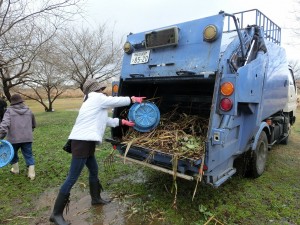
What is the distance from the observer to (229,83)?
3234 mm

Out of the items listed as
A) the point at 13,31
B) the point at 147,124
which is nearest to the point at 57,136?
the point at 13,31

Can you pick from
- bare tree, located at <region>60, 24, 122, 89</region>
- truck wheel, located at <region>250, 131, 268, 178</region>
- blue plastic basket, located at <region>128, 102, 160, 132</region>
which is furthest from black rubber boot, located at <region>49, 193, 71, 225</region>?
bare tree, located at <region>60, 24, 122, 89</region>

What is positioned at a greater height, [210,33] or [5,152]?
[210,33]

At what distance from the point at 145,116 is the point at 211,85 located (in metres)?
1.24

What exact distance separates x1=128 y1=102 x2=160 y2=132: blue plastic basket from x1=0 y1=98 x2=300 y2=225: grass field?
1.05 m

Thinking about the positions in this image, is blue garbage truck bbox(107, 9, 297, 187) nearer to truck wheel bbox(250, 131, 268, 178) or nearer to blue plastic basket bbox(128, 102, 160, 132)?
truck wheel bbox(250, 131, 268, 178)

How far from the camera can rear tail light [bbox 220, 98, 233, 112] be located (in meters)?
3.24

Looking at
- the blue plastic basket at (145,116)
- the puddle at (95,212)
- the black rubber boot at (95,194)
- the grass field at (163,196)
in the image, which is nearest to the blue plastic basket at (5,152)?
the grass field at (163,196)

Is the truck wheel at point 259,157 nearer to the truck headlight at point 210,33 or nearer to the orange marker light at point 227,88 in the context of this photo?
the orange marker light at point 227,88

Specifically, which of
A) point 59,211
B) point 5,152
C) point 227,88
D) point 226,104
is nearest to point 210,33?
point 227,88

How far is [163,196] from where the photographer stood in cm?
403

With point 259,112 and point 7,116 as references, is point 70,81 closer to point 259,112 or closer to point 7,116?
point 7,116

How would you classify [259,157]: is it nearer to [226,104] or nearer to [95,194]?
[226,104]

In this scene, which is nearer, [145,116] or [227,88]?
[227,88]
